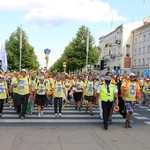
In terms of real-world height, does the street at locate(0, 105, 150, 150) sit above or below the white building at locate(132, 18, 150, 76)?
below

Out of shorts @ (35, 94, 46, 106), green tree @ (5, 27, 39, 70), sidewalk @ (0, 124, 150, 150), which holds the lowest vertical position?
sidewalk @ (0, 124, 150, 150)

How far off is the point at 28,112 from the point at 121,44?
70.6m

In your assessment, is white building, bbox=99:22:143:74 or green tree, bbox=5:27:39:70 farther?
white building, bbox=99:22:143:74

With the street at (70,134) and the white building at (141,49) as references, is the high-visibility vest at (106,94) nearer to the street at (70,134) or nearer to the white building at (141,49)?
the street at (70,134)

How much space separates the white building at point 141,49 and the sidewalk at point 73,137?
5764 centimetres

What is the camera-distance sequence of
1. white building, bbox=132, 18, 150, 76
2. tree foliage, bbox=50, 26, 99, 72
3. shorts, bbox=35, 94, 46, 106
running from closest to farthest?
1. shorts, bbox=35, 94, 46, 106
2. tree foliage, bbox=50, 26, 99, 72
3. white building, bbox=132, 18, 150, 76

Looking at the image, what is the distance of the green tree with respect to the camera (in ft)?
234

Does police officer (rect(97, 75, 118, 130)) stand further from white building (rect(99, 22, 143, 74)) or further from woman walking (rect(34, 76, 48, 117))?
white building (rect(99, 22, 143, 74))

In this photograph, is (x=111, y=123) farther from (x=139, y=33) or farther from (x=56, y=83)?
(x=139, y=33)

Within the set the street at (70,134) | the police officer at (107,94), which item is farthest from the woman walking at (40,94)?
the police officer at (107,94)

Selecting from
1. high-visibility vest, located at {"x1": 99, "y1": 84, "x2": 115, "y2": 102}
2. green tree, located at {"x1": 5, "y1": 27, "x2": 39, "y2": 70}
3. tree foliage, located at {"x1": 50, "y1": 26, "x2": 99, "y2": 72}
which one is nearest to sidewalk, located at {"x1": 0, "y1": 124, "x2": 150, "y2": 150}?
high-visibility vest, located at {"x1": 99, "y1": 84, "x2": 115, "y2": 102}

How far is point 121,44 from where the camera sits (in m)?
86.1

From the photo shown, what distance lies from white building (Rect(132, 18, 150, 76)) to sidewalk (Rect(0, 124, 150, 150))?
5764 centimetres

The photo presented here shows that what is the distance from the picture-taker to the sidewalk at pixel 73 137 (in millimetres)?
9711
